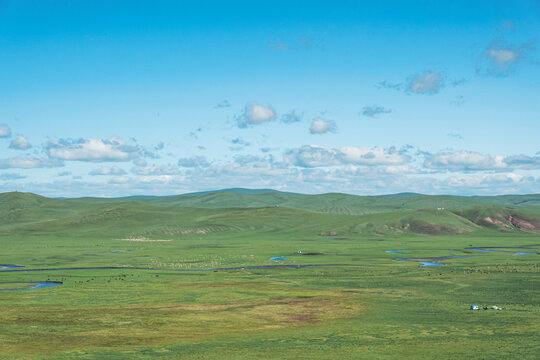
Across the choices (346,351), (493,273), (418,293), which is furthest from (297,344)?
(493,273)

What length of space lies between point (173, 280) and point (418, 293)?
125 ft

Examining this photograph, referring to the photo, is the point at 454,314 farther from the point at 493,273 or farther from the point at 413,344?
the point at 493,273

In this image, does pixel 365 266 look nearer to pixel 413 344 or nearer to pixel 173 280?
pixel 173 280

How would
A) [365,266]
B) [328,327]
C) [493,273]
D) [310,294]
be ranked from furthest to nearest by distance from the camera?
[365,266], [493,273], [310,294], [328,327]

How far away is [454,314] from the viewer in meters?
60.7

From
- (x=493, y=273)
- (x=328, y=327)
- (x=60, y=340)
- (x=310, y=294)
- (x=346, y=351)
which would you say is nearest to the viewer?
(x=346, y=351)

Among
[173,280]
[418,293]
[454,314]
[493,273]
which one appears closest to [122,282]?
[173,280]

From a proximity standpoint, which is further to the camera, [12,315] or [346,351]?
[12,315]

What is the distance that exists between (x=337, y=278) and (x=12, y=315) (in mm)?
50139

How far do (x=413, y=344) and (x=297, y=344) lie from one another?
31.6 ft

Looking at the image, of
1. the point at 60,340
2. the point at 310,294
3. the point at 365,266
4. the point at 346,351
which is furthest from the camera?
the point at 365,266

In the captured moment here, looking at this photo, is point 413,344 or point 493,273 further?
point 493,273

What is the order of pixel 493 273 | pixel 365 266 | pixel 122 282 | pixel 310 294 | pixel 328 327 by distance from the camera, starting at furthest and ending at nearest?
pixel 365 266 < pixel 493 273 < pixel 122 282 < pixel 310 294 < pixel 328 327

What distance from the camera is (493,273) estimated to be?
321 feet
